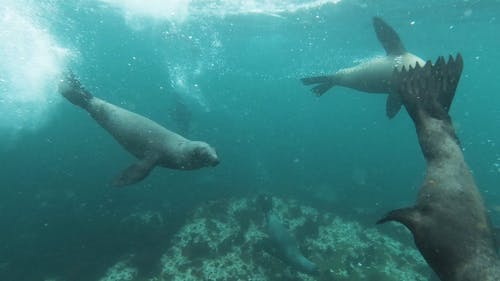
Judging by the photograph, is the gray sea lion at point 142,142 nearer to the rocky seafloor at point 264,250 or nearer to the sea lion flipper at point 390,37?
the rocky seafloor at point 264,250

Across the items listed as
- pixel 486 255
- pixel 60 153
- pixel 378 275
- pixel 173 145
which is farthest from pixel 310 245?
pixel 60 153

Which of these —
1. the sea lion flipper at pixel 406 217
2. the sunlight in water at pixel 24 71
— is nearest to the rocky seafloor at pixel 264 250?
the sea lion flipper at pixel 406 217

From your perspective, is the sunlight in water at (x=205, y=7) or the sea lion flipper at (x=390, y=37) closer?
the sea lion flipper at (x=390, y=37)

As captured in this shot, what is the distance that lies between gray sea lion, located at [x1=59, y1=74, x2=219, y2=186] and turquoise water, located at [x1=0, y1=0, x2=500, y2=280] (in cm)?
369

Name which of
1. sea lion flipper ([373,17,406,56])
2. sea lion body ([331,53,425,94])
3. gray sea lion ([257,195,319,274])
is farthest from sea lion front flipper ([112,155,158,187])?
sea lion flipper ([373,17,406,56])

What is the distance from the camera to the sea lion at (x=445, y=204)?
2.42 meters

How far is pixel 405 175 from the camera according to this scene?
21078 mm

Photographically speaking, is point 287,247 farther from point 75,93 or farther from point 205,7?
point 205,7

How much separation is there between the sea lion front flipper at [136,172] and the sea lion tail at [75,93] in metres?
2.18

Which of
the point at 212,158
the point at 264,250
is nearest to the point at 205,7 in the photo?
the point at 264,250

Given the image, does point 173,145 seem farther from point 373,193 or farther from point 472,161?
point 472,161

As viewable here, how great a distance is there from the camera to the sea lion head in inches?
239

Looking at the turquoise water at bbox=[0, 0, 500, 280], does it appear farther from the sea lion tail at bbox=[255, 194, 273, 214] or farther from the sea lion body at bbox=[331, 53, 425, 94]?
the sea lion body at bbox=[331, 53, 425, 94]

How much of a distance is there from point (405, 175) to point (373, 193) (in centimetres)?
567
